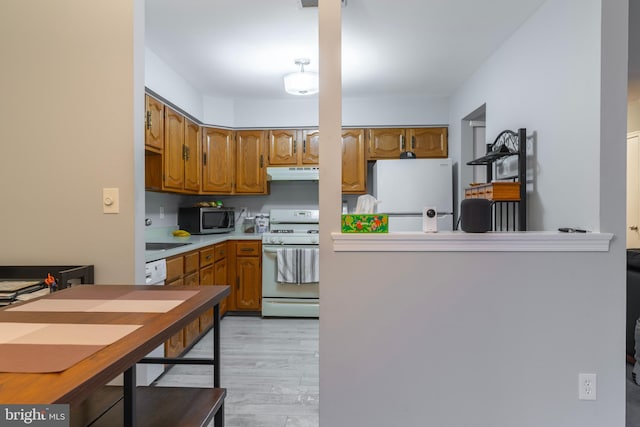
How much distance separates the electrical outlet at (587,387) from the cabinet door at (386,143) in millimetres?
3119

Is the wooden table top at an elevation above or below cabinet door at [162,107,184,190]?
below

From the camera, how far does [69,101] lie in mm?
1745

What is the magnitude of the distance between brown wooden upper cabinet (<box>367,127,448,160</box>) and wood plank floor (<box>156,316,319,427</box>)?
211cm

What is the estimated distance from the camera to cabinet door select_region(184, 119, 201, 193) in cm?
377

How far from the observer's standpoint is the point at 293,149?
450 centimetres

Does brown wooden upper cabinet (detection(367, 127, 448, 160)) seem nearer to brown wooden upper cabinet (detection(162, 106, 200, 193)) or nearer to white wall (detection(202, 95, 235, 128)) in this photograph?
white wall (detection(202, 95, 235, 128))

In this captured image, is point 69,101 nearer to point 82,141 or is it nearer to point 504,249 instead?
point 82,141

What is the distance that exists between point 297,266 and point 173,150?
1620mm

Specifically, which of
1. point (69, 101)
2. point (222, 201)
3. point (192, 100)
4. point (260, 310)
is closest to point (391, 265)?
point (69, 101)

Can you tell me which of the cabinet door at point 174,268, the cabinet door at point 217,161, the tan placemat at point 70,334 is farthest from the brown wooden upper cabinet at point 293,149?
the tan placemat at point 70,334

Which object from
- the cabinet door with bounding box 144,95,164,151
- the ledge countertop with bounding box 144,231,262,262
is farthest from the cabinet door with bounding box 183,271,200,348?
the cabinet door with bounding box 144,95,164,151

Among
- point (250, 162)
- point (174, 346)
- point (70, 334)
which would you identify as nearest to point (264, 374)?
point (174, 346)

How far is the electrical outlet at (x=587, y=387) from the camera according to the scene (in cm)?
162

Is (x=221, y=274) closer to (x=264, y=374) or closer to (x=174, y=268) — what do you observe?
(x=174, y=268)
